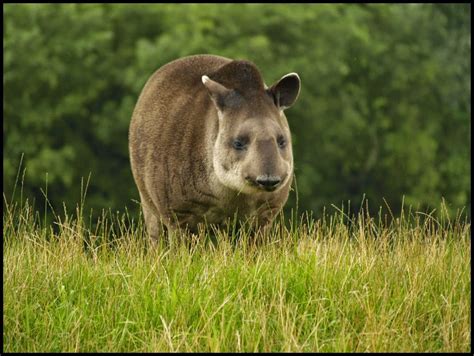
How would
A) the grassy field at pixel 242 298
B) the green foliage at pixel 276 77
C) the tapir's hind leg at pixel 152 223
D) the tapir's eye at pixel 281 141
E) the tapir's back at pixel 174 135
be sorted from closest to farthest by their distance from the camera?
the grassy field at pixel 242 298
the tapir's eye at pixel 281 141
the tapir's back at pixel 174 135
the tapir's hind leg at pixel 152 223
the green foliage at pixel 276 77

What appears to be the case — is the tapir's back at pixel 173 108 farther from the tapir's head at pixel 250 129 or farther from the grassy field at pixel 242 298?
the grassy field at pixel 242 298

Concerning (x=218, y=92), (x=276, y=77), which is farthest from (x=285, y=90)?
(x=276, y=77)

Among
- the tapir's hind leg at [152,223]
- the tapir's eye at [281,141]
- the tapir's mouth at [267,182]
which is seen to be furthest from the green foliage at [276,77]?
the tapir's mouth at [267,182]

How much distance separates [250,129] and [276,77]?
19.9 metres

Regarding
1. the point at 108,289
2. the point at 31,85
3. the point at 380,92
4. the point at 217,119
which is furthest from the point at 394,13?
the point at 108,289

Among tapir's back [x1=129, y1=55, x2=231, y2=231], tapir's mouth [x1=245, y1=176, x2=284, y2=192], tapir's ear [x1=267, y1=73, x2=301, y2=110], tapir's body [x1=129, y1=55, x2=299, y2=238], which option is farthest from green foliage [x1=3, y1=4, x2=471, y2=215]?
tapir's mouth [x1=245, y1=176, x2=284, y2=192]

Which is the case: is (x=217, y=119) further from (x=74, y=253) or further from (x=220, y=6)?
(x=220, y=6)

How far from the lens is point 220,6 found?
110ft

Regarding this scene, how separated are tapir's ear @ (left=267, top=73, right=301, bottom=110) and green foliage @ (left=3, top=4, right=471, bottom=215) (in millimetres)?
18798

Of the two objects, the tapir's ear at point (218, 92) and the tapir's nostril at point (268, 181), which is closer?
the tapir's nostril at point (268, 181)

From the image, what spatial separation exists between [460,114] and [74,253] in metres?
29.1

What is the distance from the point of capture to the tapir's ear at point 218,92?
9.16 meters

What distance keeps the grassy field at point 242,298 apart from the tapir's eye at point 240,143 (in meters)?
1.09

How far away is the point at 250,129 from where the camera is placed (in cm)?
885
